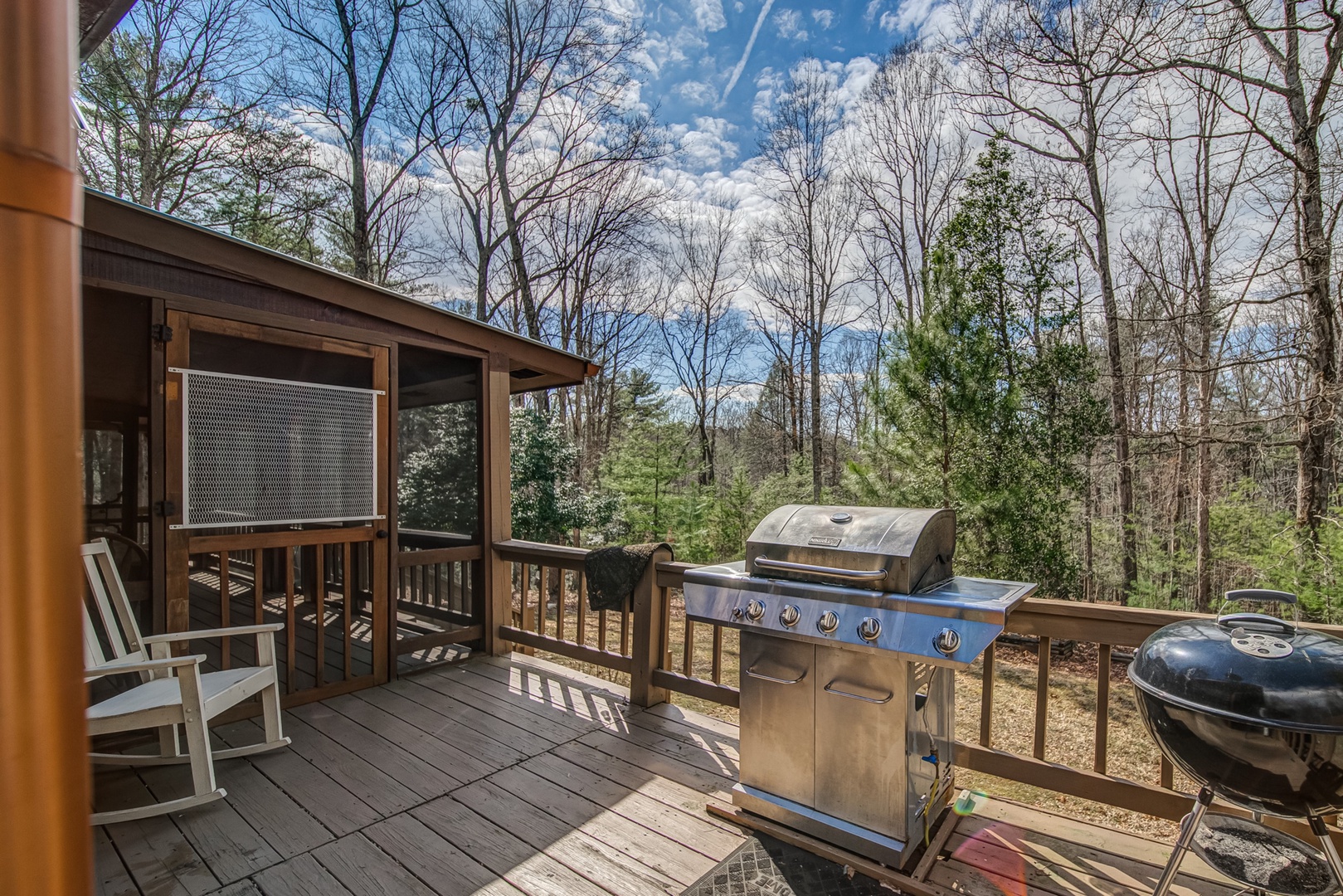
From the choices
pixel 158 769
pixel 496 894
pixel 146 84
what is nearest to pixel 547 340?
pixel 146 84

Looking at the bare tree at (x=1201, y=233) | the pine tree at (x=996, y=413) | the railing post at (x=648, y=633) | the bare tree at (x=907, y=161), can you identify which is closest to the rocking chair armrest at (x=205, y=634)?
the railing post at (x=648, y=633)

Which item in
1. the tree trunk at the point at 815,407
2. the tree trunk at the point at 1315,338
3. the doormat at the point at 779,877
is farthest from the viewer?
the tree trunk at the point at 815,407

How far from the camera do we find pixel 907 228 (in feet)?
48.3

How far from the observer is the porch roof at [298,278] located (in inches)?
113

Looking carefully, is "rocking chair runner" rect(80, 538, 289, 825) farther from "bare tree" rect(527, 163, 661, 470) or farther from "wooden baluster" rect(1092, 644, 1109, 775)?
"bare tree" rect(527, 163, 661, 470)

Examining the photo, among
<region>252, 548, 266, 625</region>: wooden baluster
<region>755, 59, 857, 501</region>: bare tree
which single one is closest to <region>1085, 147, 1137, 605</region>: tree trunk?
<region>755, 59, 857, 501</region>: bare tree

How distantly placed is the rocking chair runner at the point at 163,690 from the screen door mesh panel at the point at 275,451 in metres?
0.47

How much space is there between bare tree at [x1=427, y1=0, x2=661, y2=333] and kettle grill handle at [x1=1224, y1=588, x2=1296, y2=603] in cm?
1265

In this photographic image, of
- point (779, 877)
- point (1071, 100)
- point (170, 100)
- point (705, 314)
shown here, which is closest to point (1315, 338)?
point (1071, 100)

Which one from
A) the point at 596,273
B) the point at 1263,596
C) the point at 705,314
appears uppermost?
the point at 596,273

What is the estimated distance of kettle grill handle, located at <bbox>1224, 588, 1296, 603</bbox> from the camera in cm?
165

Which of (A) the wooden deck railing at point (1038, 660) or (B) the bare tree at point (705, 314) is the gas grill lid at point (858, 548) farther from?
(B) the bare tree at point (705, 314)

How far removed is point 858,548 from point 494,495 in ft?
9.74

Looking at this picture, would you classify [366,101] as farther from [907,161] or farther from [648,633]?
[648,633]
